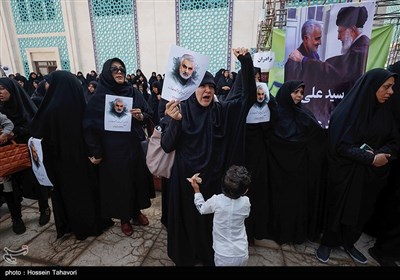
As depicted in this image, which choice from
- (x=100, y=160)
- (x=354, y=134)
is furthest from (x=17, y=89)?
(x=354, y=134)

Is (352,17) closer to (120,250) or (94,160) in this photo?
(94,160)

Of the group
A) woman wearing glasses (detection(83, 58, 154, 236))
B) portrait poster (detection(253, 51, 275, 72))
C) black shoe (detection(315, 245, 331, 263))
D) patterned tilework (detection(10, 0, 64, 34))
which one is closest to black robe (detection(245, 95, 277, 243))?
black shoe (detection(315, 245, 331, 263))

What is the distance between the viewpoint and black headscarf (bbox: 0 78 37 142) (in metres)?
2.19

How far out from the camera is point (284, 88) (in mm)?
1999

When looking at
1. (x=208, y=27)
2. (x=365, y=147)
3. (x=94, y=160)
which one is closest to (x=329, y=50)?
(x=365, y=147)

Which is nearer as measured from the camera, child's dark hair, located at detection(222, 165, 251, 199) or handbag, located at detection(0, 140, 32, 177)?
child's dark hair, located at detection(222, 165, 251, 199)

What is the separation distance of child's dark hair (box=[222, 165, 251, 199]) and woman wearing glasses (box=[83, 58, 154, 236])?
113 centimetres

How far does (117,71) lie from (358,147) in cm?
202

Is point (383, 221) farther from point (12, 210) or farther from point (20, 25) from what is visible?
point (20, 25)

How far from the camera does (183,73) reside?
1413 millimetres

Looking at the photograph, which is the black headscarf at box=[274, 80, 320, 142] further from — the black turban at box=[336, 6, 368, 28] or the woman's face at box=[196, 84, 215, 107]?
the black turban at box=[336, 6, 368, 28]

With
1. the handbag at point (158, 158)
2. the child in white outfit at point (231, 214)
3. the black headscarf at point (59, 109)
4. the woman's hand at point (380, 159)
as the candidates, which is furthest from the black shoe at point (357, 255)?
the black headscarf at point (59, 109)

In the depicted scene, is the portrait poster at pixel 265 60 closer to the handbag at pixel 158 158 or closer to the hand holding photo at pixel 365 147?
the hand holding photo at pixel 365 147
